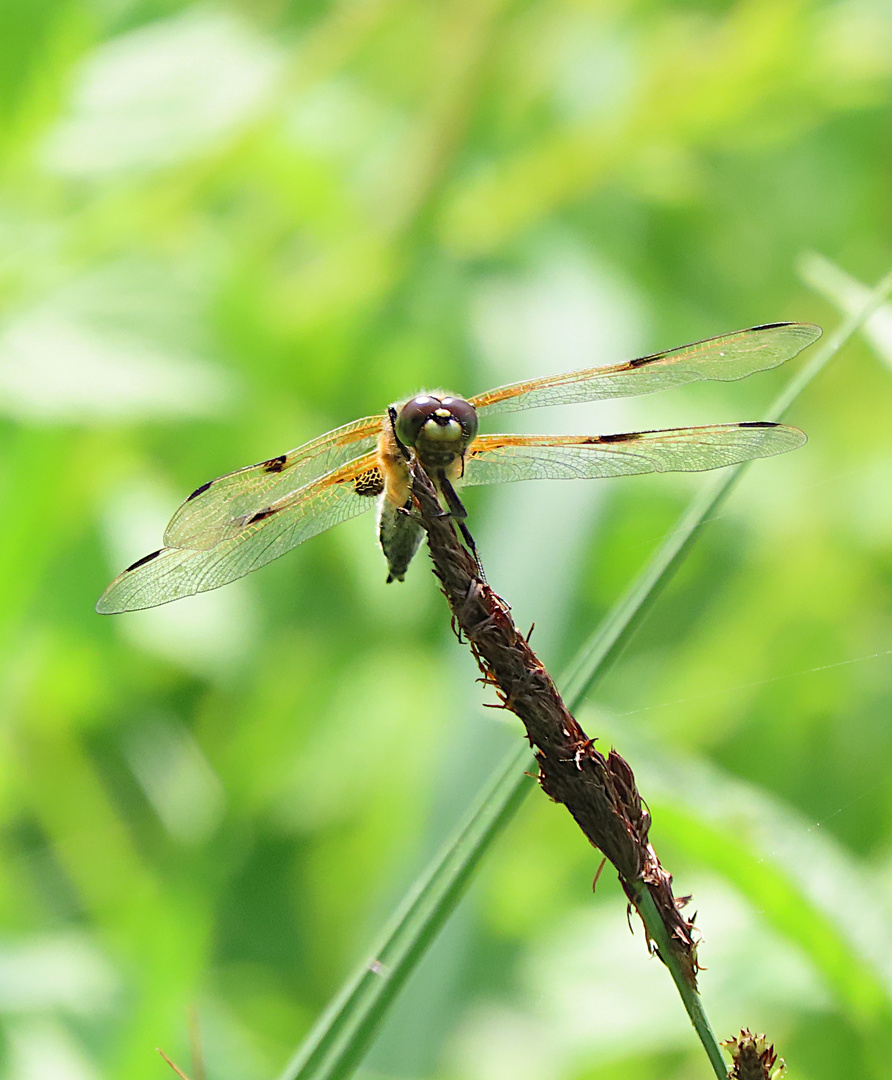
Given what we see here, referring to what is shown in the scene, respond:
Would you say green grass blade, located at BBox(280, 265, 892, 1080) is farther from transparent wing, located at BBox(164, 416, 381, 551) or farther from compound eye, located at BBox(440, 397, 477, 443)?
transparent wing, located at BBox(164, 416, 381, 551)

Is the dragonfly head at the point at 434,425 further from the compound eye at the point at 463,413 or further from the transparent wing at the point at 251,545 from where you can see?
the transparent wing at the point at 251,545

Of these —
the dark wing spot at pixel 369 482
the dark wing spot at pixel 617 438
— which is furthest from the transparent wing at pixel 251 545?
the dark wing spot at pixel 617 438

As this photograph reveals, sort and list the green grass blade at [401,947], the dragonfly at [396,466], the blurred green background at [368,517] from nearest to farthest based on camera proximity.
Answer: the green grass blade at [401,947] < the dragonfly at [396,466] < the blurred green background at [368,517]

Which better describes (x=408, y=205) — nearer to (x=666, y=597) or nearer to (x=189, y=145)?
(x=189, y=145)

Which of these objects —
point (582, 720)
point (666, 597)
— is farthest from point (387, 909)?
point (666, 597)

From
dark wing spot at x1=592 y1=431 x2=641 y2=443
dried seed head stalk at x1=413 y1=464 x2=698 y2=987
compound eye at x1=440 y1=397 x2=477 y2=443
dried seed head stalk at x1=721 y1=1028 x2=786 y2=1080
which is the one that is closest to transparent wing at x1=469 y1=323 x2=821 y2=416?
dark wing spot at x1=592 y1=431 x2=641 y2=443
